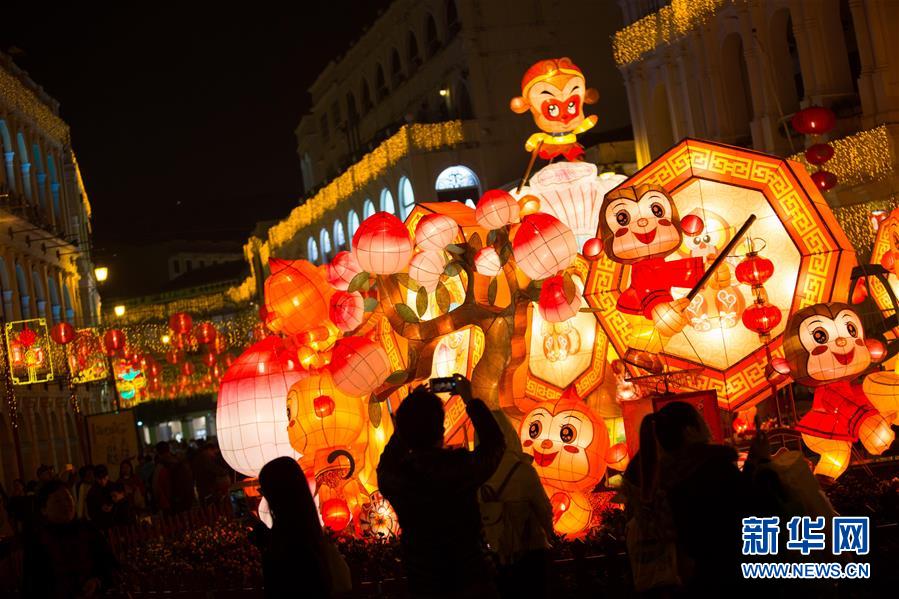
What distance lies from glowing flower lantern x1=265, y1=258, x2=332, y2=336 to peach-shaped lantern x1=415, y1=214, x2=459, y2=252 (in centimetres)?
163

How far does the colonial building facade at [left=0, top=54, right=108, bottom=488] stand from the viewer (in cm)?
3238

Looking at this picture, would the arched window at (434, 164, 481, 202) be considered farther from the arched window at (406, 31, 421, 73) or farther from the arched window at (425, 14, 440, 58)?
the arched window at (406, 31, 421, 73)

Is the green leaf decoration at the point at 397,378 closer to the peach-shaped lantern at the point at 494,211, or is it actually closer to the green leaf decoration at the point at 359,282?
the green leaf decoration at the point at 359,282

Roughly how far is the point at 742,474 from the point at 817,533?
58 centimetres

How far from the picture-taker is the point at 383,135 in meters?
46.1

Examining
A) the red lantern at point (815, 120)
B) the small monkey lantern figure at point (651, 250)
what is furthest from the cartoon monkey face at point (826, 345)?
the red lantern at point (815, 120)

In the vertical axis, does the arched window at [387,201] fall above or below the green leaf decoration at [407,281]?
above

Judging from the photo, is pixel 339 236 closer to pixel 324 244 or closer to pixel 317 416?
pixel 324 244

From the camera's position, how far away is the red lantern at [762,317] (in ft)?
40.9

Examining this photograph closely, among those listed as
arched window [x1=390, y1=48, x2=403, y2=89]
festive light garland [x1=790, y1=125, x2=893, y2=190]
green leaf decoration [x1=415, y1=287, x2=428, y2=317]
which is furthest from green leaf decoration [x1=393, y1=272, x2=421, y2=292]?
arched window [x1=390, y1=48, x2=403, y2=89]

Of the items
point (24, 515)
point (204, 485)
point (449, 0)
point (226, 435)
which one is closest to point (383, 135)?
point (449, 0)

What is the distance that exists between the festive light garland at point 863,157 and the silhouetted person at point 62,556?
17.4 meters

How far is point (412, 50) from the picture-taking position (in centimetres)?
4981

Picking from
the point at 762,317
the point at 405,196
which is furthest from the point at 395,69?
the point at 762,317
